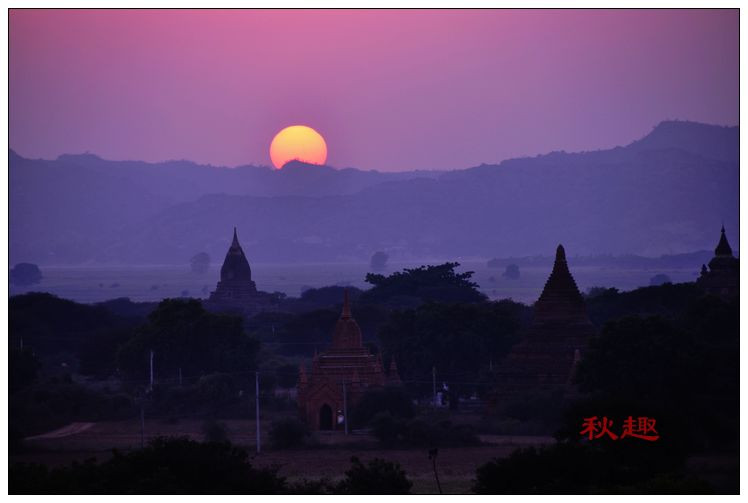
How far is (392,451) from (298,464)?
374 cm

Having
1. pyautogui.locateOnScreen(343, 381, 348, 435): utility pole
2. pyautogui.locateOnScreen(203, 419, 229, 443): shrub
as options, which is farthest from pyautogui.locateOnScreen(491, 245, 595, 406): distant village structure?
pyautogui.locateOnScreen(203, 419, 229, 443): shrub

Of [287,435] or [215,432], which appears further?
[215,432]

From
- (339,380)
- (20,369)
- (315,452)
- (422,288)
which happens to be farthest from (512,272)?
(315,452)

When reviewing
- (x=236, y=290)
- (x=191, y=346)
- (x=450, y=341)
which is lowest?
(x=450, y=341)

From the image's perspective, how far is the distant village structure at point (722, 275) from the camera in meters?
67.9

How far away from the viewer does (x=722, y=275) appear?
6894 centimetres

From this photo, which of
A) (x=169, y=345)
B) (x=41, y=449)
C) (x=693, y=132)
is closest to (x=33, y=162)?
(x=693, y=132)

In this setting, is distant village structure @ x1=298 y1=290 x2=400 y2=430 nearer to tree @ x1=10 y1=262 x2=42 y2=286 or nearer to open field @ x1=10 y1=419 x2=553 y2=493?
open field @ x1=10 y1=419 x2=553 y2=493

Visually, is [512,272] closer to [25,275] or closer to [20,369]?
[25,275]

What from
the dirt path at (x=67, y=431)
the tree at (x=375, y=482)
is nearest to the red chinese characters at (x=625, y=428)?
the tree at (x=375, y=482)

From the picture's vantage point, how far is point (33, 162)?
197m

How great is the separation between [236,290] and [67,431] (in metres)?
57.2

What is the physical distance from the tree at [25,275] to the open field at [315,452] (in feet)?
405

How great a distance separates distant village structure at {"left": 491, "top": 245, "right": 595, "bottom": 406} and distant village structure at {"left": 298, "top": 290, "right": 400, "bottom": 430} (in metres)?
3.86
